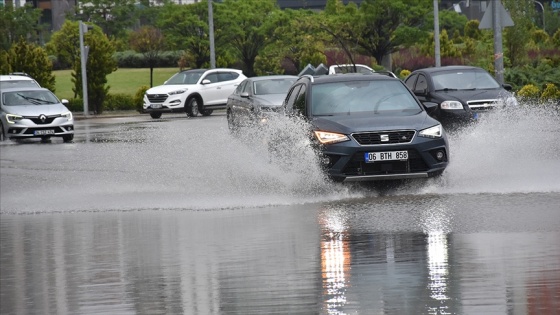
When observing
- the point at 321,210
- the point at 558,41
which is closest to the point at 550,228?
the point at 321,210

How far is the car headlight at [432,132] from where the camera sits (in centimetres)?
1494

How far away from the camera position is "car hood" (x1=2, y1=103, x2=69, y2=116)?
31.4 metres

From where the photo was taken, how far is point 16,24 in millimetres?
75688

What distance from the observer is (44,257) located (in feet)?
35.2

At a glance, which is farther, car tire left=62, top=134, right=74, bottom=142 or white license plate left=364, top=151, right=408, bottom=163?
car tire left=62, top=134, right=74, bottom=142

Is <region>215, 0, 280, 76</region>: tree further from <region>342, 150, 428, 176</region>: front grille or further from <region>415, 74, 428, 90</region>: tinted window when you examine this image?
<region>342, 150, 428, 176</region>: front grille

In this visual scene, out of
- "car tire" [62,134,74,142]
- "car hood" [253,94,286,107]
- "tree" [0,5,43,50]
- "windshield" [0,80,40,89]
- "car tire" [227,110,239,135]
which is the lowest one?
"car tire" [62,134,74,142]

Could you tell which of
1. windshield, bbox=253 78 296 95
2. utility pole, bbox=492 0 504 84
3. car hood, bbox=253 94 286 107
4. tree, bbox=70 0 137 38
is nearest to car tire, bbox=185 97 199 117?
windshield, bbox=253 78 296 95

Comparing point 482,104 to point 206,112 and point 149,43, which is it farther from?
point 149,43

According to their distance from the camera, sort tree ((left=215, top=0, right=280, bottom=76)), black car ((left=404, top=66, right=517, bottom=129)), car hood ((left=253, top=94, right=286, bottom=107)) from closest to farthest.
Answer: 1. black car ((left=404, top=66, right=517, bottom=129))
2. car hood ((left=253, top=94, right=286, bottom=107))
3. tree ((left=215, top=0, right=280, bottom=76))

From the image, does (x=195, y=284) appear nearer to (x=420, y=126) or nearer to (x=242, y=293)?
(x=242, y=293)

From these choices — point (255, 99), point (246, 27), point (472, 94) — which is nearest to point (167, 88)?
point (255, 99)

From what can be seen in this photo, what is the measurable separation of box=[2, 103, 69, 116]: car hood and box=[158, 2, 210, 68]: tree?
33957 millimetres

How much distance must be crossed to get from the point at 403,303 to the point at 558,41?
60.4 m
